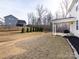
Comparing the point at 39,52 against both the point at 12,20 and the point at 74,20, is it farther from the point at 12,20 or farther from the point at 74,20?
the point at 12,20

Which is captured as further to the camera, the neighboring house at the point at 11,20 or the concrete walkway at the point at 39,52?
the neighboring house at the point at 11,20

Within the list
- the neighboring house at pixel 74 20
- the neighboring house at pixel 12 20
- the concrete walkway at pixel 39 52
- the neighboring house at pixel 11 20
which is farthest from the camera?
the neighboring house at pixel 12 20

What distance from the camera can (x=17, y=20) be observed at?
8256 cm

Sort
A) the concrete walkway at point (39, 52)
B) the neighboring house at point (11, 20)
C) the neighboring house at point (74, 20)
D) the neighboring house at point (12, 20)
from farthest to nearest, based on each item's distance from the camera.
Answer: the neighboring house at point (12, 20) → the neighboring house at point (11, 20) → the neighboring house at point (74, 20) → the concrete walkway at point (39, 52)

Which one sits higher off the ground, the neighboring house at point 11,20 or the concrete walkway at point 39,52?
the neighboring house at point 11,20

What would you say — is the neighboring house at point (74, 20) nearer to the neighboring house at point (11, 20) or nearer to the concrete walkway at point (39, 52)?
the concrete walkway at point (39, 52)

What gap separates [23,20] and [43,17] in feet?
62.6

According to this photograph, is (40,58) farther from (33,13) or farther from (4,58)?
(33,13)

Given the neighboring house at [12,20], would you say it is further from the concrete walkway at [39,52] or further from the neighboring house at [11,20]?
the concrete walkway at [39,52]

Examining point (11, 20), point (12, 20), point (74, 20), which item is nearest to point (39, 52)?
point (74, 20)

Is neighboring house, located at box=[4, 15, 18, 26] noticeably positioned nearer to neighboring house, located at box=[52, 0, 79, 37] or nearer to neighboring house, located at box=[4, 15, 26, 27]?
neighboring house, located at box=[4, 15, 26, 27]

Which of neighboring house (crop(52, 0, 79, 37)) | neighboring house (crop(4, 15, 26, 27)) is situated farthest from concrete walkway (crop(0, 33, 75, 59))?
neighboring house (crop(4, 15, 26, 27))

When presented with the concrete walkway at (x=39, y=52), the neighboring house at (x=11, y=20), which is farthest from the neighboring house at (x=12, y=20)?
the concrete walkway at (x=39, y=52)

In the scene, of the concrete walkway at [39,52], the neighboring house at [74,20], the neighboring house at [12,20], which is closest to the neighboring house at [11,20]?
the neighboring house at [12,20]
